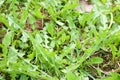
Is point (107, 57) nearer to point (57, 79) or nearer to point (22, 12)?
point (57, 79)

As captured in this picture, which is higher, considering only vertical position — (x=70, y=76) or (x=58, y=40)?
(x=58, y=40)

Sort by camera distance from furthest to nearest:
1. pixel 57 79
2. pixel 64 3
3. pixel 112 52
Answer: pixel 64 3 < pixel 112 52 < pixel 57 79

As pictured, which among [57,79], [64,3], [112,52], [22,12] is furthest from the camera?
[64,3]

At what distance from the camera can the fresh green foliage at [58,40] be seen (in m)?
1.60

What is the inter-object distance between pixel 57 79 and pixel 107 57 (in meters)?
0.39

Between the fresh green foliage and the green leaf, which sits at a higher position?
the fresh green foliage

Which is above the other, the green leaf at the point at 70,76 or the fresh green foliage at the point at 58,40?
the fresh green foliage at the point at 58,40

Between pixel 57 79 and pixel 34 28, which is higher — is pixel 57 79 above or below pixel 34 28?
below

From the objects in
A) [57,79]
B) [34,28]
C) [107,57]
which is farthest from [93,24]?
[57,79]

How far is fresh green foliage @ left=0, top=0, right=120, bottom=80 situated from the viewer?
1604 mm

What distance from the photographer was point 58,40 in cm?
179

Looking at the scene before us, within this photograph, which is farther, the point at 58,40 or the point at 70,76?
the point at 58,40

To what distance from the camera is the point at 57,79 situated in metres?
1.54

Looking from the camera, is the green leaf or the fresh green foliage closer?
the green leaf
